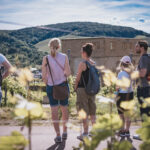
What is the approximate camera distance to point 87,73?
4445 millimetres

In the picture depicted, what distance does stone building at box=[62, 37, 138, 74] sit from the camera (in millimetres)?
40794

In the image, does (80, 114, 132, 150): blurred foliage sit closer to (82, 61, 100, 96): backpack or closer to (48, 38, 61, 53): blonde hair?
(48, 38, 61, 53): blonde hair

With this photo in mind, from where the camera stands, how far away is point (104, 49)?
4075cm

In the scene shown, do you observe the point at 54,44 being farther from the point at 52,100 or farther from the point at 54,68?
the point at 52,100

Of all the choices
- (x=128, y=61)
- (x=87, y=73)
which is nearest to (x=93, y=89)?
(x=87, y=73)

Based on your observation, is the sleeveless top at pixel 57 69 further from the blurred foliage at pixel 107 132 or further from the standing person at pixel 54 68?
the blurred foliage at pixel 107 132

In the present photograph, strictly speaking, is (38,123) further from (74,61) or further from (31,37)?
(31,37)

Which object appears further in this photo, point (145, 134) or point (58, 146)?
point (58, 146)

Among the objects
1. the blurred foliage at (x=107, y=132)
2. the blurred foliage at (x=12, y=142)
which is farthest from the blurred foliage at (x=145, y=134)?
the blurred foliage at (x=12, y=142)

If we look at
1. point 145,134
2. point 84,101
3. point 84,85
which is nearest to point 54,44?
point 84,85

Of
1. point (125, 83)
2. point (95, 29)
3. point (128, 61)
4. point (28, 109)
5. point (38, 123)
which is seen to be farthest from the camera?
point (95, 29)

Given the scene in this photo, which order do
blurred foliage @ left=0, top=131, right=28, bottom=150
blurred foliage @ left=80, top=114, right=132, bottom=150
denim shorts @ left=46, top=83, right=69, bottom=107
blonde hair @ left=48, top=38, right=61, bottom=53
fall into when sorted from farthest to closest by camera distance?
denim shorts @ left=46, top=83, right=69, bottom=107 < blonde hair @ left=48, top=38, right=61, bottom=53 < blurred foliage @ left=80, top=114, right=132, bottom=150 < blurred foliage @ left=0, top=131, right=28, bottom=150

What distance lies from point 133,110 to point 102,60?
40.9 metres

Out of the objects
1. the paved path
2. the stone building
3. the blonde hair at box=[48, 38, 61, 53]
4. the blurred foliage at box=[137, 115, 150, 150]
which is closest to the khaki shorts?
the paved path
